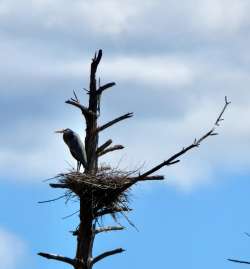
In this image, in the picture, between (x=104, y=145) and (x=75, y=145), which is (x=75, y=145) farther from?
(x=104, y=145)

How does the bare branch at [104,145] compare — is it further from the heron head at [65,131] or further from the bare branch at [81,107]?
the heron head at [65,131]

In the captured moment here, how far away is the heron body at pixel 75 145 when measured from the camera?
55.1 feet

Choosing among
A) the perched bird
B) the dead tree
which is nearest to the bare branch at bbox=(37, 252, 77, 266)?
the dead tree

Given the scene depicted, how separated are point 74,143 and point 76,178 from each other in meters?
4.47

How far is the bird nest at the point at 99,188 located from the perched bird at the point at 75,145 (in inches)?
104

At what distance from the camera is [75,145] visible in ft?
58.3

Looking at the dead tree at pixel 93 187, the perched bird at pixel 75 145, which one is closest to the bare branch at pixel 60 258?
the dead tree at pixel 93 187

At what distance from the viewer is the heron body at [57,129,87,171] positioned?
16.8 m

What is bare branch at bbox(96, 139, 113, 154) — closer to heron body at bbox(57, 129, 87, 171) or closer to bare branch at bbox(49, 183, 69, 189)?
bare branch at bbox(49, 183, 69, 189)

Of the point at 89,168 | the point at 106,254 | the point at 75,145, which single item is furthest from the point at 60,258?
the point at 75,145

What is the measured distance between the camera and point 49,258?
490 inches

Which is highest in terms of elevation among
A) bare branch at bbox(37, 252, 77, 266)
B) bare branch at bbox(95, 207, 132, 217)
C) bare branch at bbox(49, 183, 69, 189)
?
bare branch at bbox(49, 183, 69, 189)

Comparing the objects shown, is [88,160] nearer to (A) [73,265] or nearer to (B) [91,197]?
(B) [91,197]

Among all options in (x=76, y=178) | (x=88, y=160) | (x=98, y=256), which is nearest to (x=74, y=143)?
(x=88, y=160)
